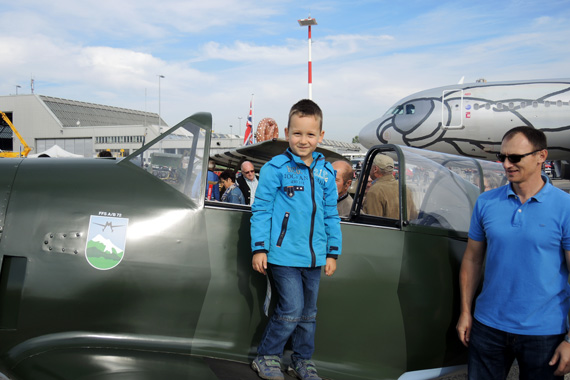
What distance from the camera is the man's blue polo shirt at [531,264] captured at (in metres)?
2.00

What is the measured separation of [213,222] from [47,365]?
42.6 inches

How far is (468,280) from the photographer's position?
2348mm

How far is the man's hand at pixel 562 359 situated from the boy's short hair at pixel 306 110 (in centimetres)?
157

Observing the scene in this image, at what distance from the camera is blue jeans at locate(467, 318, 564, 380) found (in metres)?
2.00

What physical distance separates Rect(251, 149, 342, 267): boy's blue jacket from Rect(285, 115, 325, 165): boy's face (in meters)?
0.05

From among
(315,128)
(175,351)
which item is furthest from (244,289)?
(315,128)

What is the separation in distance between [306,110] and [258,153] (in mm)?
6036

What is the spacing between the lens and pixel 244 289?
2461 millimetres

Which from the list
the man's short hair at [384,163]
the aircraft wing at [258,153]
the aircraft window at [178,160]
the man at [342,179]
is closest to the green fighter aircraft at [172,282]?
the aircraft window at [178,160]

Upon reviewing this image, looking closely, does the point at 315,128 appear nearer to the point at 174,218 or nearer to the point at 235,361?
the point at 174,218

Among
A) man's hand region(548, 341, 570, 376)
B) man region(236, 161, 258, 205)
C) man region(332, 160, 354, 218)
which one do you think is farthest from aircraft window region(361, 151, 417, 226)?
man region(236, 161, 258, 205)

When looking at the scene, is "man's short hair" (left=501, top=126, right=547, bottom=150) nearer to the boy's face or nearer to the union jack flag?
the boy's face

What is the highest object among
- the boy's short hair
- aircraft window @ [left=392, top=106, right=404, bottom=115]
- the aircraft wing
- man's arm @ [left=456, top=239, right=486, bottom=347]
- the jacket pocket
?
aircraft window @ [left=392, top=106, right=404, bottom=115]

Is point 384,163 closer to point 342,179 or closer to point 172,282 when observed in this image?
point 342,179
